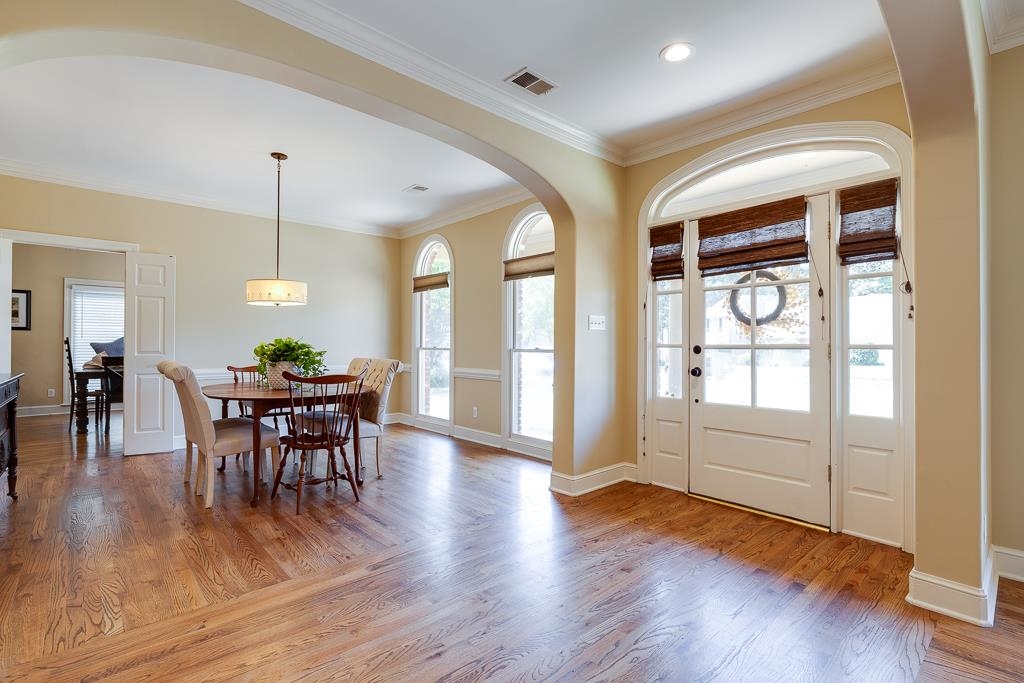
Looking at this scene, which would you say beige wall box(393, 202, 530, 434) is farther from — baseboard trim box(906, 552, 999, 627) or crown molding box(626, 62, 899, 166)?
baseboard trim box(906, 552, 999, 627)

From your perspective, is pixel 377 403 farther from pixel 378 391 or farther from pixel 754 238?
pixel 754 238

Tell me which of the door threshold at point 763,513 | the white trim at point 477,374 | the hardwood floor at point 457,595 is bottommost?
the hardwood floor at point 457,595

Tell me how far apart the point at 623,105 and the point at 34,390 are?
9161mm

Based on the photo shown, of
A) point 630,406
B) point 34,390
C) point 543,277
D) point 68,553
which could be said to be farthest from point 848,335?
point 34,390

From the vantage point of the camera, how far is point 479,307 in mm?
5746

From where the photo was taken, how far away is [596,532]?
3041 mm

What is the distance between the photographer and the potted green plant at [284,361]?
405 centimetres

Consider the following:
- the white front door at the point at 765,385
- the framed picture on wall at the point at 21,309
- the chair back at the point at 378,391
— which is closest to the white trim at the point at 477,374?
the chair back at the point at 378,391

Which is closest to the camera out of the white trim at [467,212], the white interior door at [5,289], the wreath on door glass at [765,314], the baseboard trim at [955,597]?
the baseboard trim at [955,597]

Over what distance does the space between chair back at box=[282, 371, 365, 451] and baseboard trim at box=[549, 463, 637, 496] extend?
168cm

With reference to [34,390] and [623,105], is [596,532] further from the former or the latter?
[34,390]

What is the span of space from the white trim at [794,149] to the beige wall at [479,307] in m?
1.67

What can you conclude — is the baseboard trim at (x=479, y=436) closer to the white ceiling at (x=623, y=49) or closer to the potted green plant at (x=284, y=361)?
the potted green plant at (x=284, y=361)

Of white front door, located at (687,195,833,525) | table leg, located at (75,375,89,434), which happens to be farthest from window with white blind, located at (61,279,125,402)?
white front door, located at (687,195,833,525)
